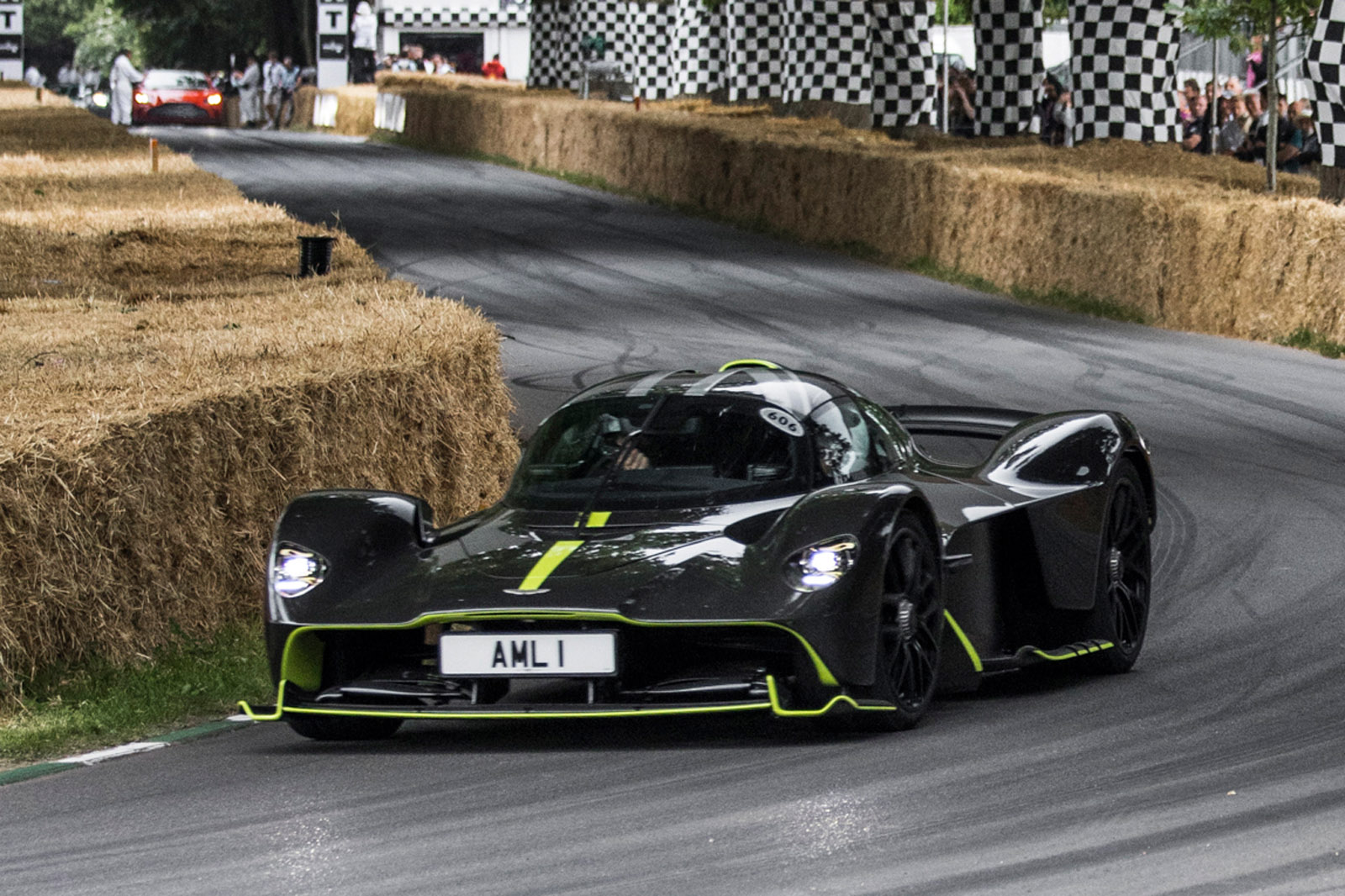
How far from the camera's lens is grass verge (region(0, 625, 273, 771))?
257 inches

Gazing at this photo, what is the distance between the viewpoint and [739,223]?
2861 cm

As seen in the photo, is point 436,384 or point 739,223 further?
point 739,223

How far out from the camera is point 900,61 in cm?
3403

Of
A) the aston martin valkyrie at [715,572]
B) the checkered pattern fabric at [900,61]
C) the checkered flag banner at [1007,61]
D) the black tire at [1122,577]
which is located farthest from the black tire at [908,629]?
the checkered pattern fabric at [900,61]

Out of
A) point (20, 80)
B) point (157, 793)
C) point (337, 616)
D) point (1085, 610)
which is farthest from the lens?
point (20, 80)

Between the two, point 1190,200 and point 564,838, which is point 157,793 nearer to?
point 564,838

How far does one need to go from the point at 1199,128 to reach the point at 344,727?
2890cm

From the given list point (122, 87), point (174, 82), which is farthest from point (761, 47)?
point (174, 82)

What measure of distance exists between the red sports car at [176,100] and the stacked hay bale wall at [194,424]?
43409 mm

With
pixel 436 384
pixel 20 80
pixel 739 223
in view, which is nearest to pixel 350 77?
pixel 20 80

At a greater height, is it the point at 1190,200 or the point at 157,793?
the point at 1190,200

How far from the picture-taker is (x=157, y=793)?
576 centimetres

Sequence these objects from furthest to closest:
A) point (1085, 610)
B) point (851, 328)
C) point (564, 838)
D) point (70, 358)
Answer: point (851, 328)
point (70, 358)
point (1085, 610)
point (564, 838)

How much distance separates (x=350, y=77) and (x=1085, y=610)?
185 ft
